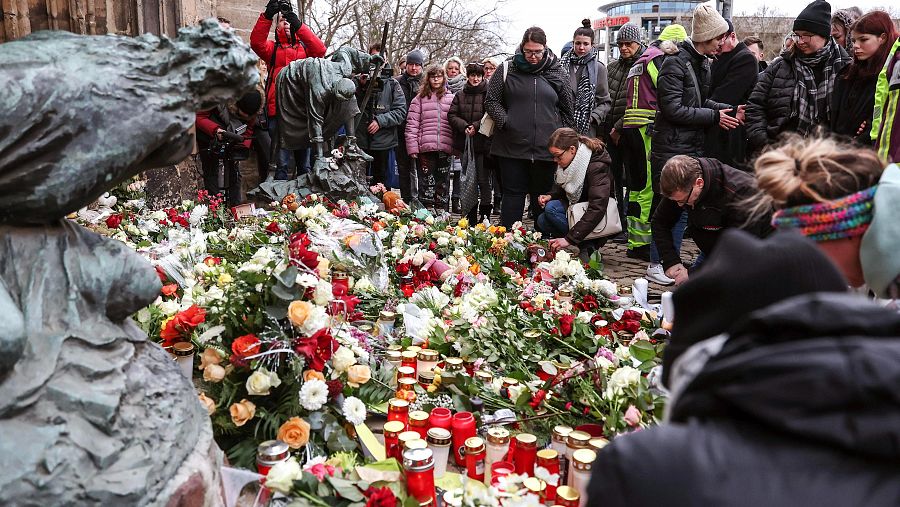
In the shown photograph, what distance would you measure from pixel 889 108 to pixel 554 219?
2.74 m

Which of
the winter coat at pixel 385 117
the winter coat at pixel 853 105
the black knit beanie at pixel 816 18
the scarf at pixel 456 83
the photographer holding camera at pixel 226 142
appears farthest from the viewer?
the scarf at pixel 456 83

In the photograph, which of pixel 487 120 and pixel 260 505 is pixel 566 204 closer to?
pixel 487 120

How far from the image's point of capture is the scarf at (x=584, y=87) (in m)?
6.99

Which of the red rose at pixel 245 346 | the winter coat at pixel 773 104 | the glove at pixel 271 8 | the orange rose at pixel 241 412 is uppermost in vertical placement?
the glove at pixel 271 8

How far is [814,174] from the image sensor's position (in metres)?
1.85

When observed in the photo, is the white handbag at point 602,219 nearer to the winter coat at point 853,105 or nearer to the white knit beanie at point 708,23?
the white knit beanie at point 708,23

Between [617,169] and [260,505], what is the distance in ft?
19.7

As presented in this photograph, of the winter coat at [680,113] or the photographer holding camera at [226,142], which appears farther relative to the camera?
the photographer holding camera at [226,142]

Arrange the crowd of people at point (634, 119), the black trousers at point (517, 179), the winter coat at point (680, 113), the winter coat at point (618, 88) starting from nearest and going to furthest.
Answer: the crowd of people at point (634, 119), the winter coat at point (680, 113), the black trousers at point (517, 179), the winter coat at point (618, 88)

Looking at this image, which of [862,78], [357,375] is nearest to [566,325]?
[357,375]

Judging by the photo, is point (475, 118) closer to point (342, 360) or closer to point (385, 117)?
point (385, 117)

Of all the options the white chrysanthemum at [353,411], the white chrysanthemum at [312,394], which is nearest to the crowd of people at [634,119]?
the white chrysanthemum at [353,411]

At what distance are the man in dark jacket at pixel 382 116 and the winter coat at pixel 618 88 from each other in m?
2.53

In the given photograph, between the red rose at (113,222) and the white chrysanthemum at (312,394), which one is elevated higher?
the white chrysanthemum at (312,394)
